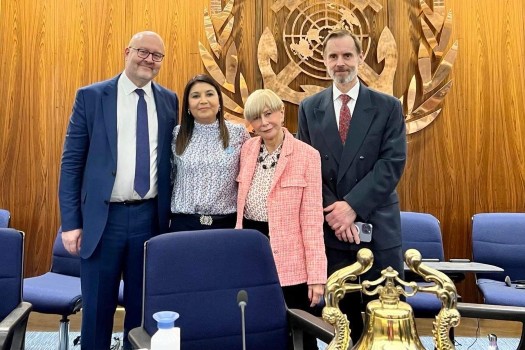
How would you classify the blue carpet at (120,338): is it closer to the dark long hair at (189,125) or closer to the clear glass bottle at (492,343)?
the clear glass bottle at (492,343)

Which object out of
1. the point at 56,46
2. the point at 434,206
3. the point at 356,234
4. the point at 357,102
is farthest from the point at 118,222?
the point at 434,206

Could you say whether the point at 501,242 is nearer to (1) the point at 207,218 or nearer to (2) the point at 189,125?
(1) the point at 207,218

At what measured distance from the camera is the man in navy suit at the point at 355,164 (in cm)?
193

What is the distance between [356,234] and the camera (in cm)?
192

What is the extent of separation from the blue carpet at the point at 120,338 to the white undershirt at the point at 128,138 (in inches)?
52.8

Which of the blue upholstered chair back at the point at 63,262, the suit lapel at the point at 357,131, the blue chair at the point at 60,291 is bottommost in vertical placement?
the blue chair at the point at 60,291

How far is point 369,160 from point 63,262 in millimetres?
2027

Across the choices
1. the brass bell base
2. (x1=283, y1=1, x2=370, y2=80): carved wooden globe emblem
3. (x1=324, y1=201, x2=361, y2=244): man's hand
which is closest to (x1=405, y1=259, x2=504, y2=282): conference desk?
(x1=324, y1=201, x2=361, y2=244): man's hand

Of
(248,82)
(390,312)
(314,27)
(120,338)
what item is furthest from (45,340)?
(390,312)

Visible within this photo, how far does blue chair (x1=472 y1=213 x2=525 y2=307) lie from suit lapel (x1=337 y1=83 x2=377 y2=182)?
4.58 ft

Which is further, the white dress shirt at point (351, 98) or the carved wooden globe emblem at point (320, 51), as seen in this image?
the carved wooden globe emblem at point (320, 51)

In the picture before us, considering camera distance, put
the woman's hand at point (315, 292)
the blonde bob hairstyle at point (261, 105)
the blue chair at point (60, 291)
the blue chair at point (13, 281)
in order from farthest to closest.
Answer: the blue chair at point (60, 291) → the blonde bob hairstyle at point (261, 105) → the woman's hand at point (315, 292) → the blue chair at point (13, 281)

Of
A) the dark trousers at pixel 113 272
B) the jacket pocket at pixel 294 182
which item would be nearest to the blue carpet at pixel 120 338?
the dark trousers at pixel 113 272

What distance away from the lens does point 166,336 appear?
34.4 inches
